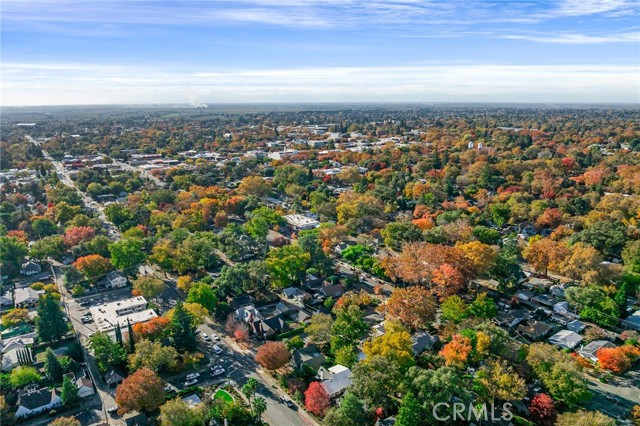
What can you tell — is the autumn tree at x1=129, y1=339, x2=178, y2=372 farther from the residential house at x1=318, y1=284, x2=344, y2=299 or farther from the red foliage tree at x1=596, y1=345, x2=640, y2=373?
the red foliage tree at x1=596, y1=345, x2=640, y2=373

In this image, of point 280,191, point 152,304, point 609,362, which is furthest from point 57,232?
point 609,362

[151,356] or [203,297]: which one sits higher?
[203,297]

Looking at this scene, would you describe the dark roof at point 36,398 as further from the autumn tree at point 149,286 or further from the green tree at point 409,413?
the green tree at point 409,413

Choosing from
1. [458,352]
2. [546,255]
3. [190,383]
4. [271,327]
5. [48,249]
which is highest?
[546,255]

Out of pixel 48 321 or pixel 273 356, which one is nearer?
pixel 273 356

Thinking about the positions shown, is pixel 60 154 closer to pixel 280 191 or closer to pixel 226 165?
pixel 226 165

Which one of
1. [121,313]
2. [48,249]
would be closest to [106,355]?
[121,313]

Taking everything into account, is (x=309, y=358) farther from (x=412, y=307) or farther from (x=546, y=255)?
(x=546, y=255)
